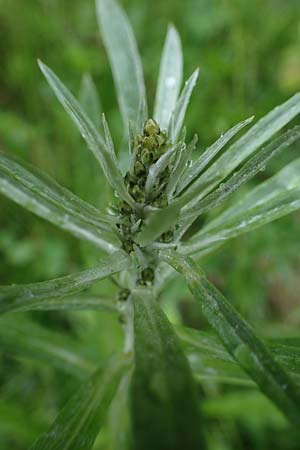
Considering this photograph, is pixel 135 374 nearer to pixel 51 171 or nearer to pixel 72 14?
pixel 51 171

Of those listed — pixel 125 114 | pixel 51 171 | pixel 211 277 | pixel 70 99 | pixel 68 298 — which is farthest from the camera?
pixel 211 277

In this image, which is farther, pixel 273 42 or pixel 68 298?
pixel 273 42

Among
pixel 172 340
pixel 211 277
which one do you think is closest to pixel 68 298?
pixel 172 340

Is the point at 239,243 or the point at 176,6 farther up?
the point at 176,6

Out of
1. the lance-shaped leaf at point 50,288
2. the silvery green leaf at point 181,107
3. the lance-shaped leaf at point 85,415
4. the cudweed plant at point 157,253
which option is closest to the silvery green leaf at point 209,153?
the cudweed plant at point 157,253

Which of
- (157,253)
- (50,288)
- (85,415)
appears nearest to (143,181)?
(157,253)

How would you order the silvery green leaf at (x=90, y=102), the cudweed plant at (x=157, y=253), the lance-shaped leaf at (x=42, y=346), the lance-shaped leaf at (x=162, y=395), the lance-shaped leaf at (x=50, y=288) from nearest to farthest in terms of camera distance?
the lance-shaped leaf at (x=162, y=395), the cudweed plant at (x=157, y=253), the lance-shaped leaf at (x=50, y=288), the lance-shaped leaf at (x=42, y=346), the silvery green leaf at (x=90, y=102)

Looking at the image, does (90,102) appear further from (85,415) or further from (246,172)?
(85,415)

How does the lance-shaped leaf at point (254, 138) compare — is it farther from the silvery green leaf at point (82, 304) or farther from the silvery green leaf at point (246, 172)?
the silvery green leaf at point (82, 304)

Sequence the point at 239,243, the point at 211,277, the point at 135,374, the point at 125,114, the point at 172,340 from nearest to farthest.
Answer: the point at 135,374 → the point at 172,340 → the point at 125,114 → the point at 239,243 → the point at 211,277
